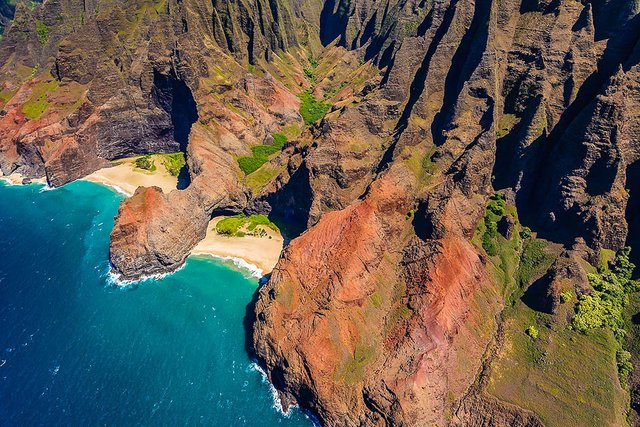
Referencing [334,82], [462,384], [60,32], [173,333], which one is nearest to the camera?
[462,384]

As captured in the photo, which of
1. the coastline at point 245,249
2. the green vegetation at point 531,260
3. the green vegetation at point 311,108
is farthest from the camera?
the green vegetation at point 311,108

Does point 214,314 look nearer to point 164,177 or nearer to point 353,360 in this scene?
point 353,360

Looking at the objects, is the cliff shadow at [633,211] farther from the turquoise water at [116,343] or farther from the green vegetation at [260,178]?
the green vegetation at [260,178]

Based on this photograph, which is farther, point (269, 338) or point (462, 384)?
point (269, 338)

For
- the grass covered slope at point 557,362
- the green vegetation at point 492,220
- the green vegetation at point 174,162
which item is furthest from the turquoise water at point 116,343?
the green vegetation at point 492,220

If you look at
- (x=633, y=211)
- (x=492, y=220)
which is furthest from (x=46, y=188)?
(x=633, y=211)

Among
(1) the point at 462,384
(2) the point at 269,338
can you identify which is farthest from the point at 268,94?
(1) the point at 462,384
